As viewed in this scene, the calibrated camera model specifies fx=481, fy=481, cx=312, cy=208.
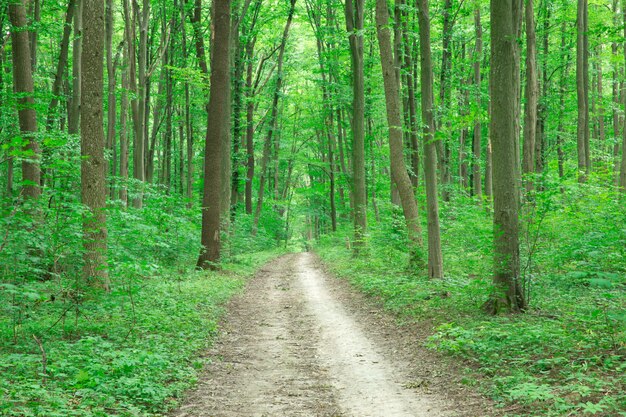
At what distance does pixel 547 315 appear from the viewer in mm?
7820

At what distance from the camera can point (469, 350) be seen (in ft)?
22.1

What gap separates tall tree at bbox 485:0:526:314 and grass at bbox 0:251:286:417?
5.09 m

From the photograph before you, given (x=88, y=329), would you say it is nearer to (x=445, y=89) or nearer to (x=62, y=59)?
(x=62, y=59)

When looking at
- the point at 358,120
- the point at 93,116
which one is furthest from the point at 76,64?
the point at 358,120

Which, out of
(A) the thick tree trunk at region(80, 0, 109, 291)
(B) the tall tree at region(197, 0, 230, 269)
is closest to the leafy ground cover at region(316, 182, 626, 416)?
(B) the tall tree at region(197, 0, 230, 269)

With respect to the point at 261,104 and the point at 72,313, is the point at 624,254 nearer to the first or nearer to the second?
the point at 72,313

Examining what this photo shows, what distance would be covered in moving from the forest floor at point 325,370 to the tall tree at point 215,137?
4.79 meters

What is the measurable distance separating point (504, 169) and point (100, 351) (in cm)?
692

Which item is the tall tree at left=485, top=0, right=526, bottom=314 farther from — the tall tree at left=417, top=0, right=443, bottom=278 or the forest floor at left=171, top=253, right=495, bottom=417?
the tall tree at left=417, top=0, right=443, bottom=278

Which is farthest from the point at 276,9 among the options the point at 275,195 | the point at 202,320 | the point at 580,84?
the point at 202,320

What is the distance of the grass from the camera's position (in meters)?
4.62

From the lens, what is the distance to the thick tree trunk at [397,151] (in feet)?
44.5

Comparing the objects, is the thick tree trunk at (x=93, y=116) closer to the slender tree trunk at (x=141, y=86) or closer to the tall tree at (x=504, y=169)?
the tall tree at (x=504, y=169)

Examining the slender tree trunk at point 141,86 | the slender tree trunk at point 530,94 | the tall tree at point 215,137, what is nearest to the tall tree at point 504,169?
the slender tree trunk at point 530,94
